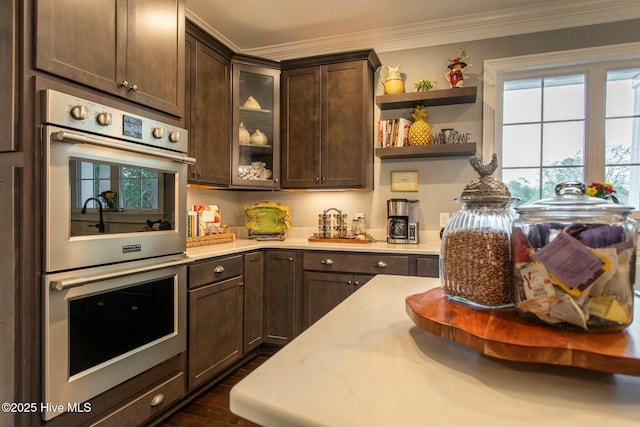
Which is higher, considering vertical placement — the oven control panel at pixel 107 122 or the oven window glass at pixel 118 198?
the oven control panel at pixel 107 122

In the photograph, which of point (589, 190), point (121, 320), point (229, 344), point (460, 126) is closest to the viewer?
point (121, 320)

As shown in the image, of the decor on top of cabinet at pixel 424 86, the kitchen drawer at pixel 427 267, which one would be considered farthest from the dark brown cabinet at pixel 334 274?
the decor on top of cabinet at pixel 424 86

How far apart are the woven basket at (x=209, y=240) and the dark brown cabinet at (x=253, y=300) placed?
1.00ft

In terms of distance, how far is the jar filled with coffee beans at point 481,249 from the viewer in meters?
0.70

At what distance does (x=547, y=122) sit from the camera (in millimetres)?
2838

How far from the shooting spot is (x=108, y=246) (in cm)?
157

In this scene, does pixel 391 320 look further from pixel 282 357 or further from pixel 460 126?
pixel 460 126

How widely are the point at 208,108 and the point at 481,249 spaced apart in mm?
2420

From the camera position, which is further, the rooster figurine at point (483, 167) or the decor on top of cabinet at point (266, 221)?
the decor on top of cabinet at point (266, 221)

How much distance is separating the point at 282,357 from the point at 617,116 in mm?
3237

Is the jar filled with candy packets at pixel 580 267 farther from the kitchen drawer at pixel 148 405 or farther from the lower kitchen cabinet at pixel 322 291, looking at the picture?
the lower kitchen cabinet at pixel 322 291

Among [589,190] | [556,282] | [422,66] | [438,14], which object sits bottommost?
[556,282]

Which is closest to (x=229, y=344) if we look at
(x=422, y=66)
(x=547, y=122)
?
(x=422, y=66)

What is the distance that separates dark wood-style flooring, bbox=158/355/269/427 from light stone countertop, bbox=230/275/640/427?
1.49 metres
